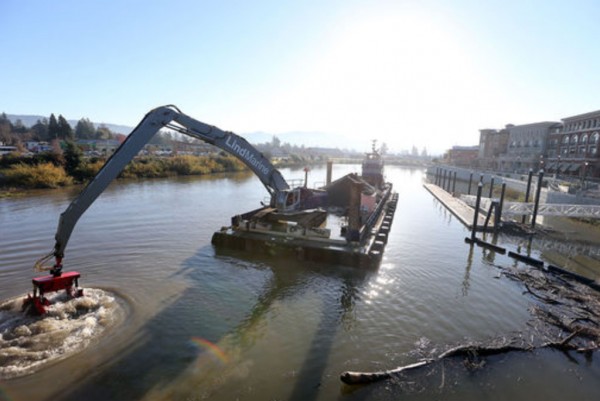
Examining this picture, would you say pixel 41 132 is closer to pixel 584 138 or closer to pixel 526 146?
pixel 526 146

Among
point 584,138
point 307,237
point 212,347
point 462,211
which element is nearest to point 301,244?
point 307,237

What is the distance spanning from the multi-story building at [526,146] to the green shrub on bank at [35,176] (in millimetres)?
64595

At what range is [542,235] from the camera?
21.5 metres

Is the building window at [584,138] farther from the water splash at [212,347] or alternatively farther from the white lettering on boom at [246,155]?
the water splash at [212,347]

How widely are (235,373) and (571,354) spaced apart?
8761 mm

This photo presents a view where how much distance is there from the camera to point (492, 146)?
7844 centimetres

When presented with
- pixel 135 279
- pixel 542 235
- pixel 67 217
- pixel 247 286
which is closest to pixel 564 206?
pixel 542 235

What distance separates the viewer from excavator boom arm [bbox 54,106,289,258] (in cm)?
861

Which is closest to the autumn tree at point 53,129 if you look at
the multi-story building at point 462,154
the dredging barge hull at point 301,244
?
the dredging barge hull at point 301,244

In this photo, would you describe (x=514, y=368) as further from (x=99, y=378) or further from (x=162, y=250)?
(x=162, y=250)

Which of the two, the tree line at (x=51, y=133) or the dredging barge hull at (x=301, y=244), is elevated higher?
the tree line at (x=51, y=133)

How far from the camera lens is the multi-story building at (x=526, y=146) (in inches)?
2335

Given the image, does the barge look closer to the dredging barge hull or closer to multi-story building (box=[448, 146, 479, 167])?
the dredging barge hull

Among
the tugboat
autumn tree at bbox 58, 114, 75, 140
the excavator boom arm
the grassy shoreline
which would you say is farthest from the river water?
autumn tree at bbox 58, 114, 75, 140
